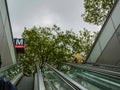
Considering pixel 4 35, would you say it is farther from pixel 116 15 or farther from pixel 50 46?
pixel 50 46

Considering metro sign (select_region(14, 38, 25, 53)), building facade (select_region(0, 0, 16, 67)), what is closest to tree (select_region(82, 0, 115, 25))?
metro sign (select_region(14, 38, 25, 53))

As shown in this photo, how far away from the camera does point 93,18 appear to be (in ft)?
78.8

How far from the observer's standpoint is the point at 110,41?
10594 mm

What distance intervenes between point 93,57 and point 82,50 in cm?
2658

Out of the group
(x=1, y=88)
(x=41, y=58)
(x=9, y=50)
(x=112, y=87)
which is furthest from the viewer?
(x=41, y=58)

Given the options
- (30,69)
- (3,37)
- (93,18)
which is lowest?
(30,69)

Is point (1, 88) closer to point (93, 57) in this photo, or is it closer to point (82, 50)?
point (93, 57)

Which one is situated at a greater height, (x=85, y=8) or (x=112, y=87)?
(x=85, y=8)

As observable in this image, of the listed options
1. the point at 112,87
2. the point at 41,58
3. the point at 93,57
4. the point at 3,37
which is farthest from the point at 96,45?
the point at 41,58

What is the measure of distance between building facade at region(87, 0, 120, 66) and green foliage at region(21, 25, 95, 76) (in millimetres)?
25910

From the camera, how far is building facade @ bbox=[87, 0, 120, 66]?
9834 mm

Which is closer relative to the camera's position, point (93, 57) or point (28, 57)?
point (93, 57)

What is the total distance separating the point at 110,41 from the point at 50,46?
1131 inches

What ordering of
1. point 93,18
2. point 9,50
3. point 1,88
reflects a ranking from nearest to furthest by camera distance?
1. point 1,88
2. point 9,50
3. point 93,18
